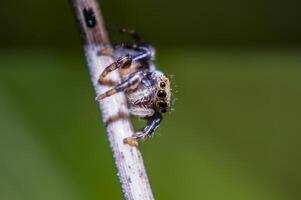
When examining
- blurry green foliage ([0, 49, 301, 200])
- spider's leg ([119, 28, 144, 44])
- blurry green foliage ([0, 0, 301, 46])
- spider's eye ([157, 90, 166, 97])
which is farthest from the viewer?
blurry green foliage ([0, 0, 301, 46])

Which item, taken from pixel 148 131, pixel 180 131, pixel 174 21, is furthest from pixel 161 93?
pixel 174 21

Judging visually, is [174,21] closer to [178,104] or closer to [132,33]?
[178,104]

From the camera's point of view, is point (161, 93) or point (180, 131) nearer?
point (161, 93)

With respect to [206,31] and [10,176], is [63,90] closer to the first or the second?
[10,176]

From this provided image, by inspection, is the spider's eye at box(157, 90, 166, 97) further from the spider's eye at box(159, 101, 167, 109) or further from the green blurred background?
the green blurred background

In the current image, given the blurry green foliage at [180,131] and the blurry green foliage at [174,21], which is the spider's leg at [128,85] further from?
the blurry green foliage at [174,21]

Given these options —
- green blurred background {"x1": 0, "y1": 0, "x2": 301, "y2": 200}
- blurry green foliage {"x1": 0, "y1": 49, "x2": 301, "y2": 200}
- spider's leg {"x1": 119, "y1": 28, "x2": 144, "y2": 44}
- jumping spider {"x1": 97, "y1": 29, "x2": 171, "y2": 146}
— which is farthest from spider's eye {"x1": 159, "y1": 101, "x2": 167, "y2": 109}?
green blurred background {"x1": 0, "y1": 0, "x2": 301, "y2": 200}

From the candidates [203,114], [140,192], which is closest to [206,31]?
[203,114]
